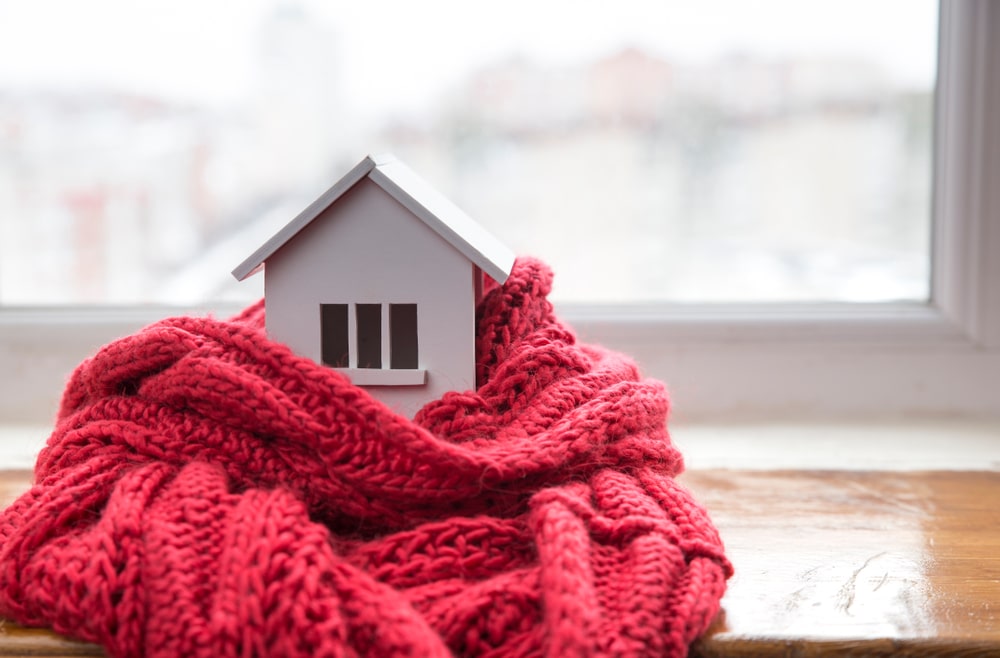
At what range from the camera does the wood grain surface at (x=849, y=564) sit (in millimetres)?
490

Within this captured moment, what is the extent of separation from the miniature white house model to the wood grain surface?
0.23 meters

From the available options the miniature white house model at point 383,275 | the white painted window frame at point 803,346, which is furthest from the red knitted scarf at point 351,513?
the white painted window frame at point 803,346

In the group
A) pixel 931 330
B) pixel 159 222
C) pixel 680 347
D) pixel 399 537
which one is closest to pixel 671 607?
pixel 399 537

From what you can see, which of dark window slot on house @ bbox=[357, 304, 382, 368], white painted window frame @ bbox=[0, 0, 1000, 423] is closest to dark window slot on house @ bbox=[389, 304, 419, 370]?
dark window slot on house @ bbox=[357, 304, 382, 368]

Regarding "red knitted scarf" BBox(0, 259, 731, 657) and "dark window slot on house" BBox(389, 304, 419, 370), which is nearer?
"red knitted scarf" BBox(0, 259, 731, 657)

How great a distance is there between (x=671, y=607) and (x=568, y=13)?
740mm

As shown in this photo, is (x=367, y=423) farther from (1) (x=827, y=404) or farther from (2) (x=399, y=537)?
(1) (x=827, y=404)

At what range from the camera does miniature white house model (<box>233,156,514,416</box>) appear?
0.56 metres

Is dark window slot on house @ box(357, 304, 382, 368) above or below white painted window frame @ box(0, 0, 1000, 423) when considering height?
above

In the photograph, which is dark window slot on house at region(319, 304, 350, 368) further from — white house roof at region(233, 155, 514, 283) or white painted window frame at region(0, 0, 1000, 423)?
white painted window frame at region(0, 0, 1000, 423)

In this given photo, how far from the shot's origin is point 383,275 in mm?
572

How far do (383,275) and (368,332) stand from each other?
0.07m

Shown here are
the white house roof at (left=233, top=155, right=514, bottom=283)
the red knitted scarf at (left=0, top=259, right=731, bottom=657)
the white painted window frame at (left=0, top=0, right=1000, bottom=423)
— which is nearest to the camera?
the red knitted scarf at (left=0, top=259, right=731, bottom=657)

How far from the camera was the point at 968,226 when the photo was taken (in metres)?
0.96
